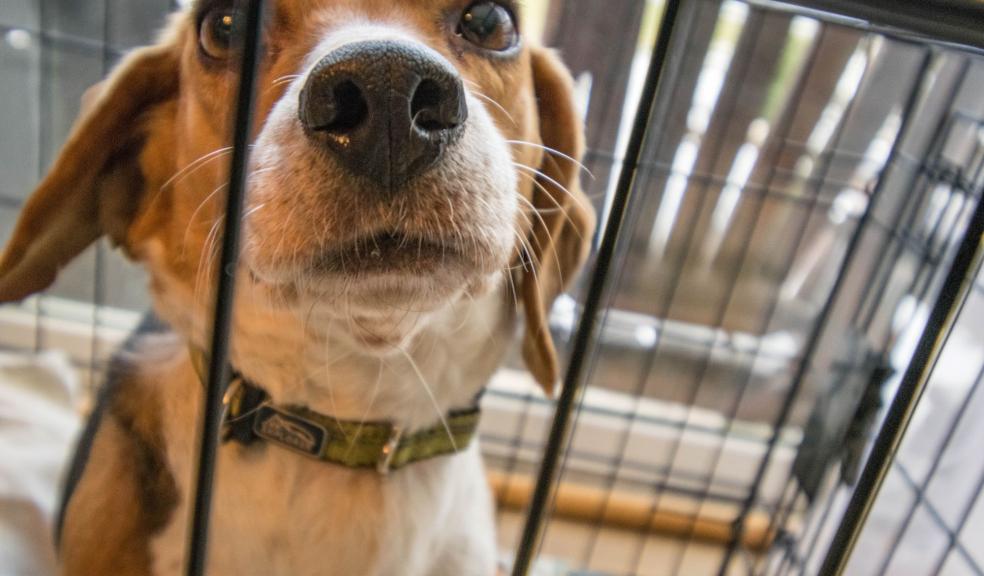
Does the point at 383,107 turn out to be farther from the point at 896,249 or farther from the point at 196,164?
the point at 896,249

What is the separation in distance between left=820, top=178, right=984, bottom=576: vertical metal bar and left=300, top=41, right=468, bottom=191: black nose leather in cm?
36

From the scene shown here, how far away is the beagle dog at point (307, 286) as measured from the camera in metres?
0.63

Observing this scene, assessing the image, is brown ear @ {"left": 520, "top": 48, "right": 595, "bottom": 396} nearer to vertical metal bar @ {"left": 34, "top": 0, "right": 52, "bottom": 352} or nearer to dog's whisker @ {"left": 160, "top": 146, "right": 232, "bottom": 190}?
dog's whisker @ {"left": 160, "top": 146, "right": 232, "bottom": 190}

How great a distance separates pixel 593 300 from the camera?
498 mm

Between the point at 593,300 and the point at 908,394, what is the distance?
0.73ft

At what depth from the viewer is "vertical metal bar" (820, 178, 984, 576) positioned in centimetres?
48

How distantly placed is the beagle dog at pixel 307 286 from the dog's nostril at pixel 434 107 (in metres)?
0.01

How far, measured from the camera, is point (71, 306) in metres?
1.69

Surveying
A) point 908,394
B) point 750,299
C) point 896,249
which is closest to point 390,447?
point 908,394

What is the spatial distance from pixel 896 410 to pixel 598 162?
38.7 inches

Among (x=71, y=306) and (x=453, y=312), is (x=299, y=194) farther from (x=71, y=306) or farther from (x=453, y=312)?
(x=71, y=306)

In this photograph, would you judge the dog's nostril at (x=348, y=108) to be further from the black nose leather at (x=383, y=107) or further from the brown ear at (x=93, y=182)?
the brown ear at (x=93, y=182)

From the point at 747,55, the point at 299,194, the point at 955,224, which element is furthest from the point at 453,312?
the point at 747,55

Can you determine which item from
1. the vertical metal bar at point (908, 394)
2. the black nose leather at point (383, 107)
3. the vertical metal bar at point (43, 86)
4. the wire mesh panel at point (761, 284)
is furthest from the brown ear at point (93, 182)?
the vertical metal bar at point (908, 394)
